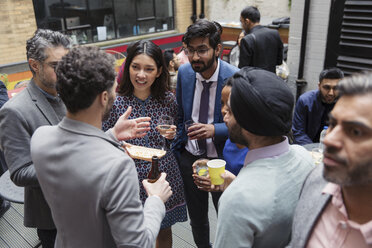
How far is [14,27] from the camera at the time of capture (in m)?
7.51

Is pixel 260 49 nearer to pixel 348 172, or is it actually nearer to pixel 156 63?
pixel 156 63

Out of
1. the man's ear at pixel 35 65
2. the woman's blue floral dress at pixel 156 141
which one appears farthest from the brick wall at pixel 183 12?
the man's ear at pixel 35 65

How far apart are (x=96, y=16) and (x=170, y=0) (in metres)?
2.77

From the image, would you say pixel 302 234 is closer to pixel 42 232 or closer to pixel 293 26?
pixel 42 232

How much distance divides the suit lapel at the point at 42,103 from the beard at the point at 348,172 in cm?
170

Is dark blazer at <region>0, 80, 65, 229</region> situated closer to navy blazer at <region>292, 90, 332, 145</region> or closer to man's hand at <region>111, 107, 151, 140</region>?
man's hand at <region>111, 107, 151, 140</region>

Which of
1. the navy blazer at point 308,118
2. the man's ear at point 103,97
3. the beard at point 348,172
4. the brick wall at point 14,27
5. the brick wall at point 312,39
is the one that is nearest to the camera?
the beard at point 348,172

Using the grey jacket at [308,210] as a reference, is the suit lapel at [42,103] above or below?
above

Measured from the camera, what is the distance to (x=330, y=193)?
1200 millimetres

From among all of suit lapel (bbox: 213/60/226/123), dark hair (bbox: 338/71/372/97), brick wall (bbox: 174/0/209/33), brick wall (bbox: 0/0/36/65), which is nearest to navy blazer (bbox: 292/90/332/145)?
suit lapel (bbox: 213/60/226/123)

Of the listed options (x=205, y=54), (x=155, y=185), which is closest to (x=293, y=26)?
(x=205, y=54)

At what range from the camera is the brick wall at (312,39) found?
4668mm

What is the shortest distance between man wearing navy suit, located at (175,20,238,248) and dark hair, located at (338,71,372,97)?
1448 millimetres

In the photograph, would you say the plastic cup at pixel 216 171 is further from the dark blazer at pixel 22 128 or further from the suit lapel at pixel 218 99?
the dark blazer at pixel 22 128
